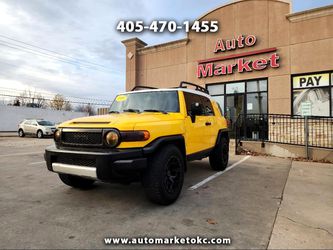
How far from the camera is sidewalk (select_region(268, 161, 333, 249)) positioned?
8.96 ft

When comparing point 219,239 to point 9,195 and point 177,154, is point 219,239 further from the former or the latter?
point 9,195

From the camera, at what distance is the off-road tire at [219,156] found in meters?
6.24

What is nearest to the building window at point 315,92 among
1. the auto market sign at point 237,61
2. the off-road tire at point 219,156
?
the auto market sign at point 237,61

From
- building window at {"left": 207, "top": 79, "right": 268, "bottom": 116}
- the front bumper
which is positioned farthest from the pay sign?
the front bumper

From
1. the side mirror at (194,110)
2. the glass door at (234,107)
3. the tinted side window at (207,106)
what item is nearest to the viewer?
the side mirror at (194,110)

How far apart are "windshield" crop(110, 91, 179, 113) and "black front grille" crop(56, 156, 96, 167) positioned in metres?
1.54

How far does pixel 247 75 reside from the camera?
13.5 meters

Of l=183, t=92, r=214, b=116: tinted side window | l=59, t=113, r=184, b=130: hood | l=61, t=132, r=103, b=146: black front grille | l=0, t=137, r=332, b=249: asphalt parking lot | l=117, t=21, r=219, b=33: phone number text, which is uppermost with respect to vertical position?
l=117, t=21, r=219, b=33: phone number text

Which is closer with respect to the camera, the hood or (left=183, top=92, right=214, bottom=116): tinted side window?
the hood

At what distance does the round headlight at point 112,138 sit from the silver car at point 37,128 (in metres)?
17.1

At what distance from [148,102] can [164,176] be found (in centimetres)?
171

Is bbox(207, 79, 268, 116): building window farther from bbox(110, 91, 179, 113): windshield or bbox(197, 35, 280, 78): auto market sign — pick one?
bbox(110, 91, 179, 113): windshield

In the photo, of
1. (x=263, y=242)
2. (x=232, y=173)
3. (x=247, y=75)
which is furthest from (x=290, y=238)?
(x=247, y=75)

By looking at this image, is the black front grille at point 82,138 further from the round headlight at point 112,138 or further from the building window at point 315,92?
the building window at point 315,92
